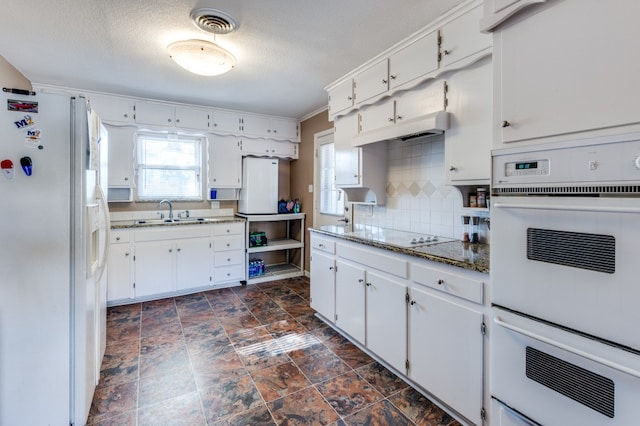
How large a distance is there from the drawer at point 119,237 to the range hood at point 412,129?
2.78m

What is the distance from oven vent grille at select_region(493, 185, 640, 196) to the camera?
0.95 metres

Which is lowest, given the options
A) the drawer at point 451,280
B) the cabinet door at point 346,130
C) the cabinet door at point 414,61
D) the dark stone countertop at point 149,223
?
the drawer at point 451,280

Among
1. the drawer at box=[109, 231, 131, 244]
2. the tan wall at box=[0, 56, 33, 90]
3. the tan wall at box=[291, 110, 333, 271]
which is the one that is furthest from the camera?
the tan wall at box=[291, 110, 333, 271]

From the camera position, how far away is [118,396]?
6.38ft

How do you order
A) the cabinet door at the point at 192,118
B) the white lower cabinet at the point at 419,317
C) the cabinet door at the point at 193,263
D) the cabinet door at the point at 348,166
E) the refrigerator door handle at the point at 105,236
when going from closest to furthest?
the white lower cabinet at the point at 419,317, the refrigerator door handle at the point at 105,236, the cabinet door at the point at 348,166, the cabinet door at the point at 193,263, the cabinet door at the point at 192,118

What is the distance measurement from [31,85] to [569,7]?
450cm

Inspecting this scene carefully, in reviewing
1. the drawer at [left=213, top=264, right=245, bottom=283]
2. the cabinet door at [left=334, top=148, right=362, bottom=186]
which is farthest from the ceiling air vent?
the drawer at [left=213, top=264, right=245, bottom=283]

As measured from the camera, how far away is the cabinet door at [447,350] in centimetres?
158

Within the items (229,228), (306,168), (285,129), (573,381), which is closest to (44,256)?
(573,381)

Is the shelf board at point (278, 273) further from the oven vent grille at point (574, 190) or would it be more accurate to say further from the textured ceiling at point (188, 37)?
the oven vent grille at point (574, 190)

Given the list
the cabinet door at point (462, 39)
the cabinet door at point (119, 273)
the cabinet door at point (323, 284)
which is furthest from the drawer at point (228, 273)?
the cabinet door at point (462, 39)

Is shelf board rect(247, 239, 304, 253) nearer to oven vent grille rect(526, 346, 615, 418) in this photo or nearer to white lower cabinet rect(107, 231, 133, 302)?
white lower cabinet rect(107, 231, 133, 302)

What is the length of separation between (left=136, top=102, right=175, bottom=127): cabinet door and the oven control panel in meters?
3.88

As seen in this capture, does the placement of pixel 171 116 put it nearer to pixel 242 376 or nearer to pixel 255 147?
pixel 255 147
